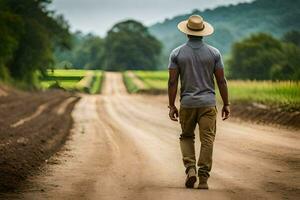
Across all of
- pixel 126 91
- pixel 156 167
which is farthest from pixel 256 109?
pixel 126 91

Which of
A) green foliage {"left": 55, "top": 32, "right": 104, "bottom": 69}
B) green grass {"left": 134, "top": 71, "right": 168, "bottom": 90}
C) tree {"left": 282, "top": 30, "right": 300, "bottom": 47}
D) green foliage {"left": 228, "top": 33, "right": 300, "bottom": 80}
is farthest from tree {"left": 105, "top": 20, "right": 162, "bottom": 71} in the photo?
tree {"left": 282, "top": 30, "right": 300, "bottom": 47}

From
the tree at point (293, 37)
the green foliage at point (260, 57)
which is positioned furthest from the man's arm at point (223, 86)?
the tree at point (293, 37)

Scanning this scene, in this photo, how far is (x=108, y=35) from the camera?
93.6 metres

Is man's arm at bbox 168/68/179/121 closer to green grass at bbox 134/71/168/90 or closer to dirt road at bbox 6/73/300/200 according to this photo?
dirt road at bbox 6/73/300/200

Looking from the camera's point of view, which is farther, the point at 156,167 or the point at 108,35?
the point at 108,35

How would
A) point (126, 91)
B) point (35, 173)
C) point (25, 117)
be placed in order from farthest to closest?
point (126, 91)
point (25, 117)
point (35, 173)

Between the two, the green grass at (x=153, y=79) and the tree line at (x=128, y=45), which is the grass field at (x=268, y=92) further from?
the green grass at (x=153, y=79)

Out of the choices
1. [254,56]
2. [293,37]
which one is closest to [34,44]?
[254,56]

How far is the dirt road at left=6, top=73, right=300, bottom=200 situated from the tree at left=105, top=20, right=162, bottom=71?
5674 cm

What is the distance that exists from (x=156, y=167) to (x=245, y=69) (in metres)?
62.9

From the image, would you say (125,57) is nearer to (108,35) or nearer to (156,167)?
(108,35)

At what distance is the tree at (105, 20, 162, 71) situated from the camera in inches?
3334

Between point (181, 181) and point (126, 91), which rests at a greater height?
point (181, 181)

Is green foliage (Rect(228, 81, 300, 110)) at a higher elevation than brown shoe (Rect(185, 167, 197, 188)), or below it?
below
